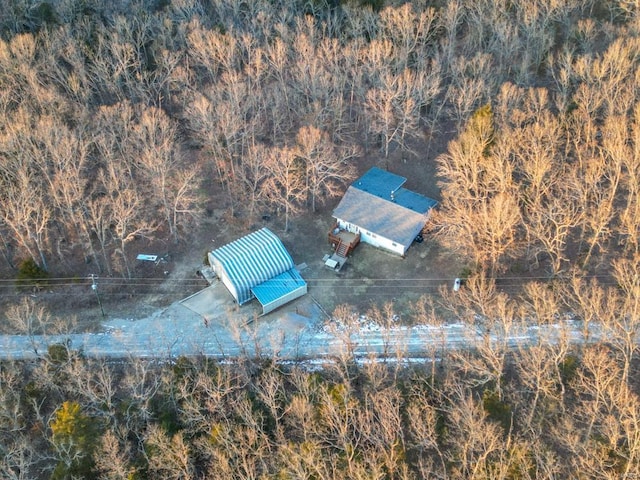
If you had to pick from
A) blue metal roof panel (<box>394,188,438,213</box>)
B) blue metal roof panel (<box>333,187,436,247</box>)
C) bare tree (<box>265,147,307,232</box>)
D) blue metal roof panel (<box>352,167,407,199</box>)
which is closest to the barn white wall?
bare tree (<box>265,147,307,232</box>)

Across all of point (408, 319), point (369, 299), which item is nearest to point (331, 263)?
point (369, 299)

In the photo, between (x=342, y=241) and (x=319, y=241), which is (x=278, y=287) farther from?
(x=342, y=241)

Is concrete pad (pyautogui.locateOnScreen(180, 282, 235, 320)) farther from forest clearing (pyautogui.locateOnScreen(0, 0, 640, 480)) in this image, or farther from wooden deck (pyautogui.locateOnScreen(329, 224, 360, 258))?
wooden deck (pyautogui.locateOnScreen(329, 224, 360, 258))

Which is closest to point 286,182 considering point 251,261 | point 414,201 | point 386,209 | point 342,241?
point 342,241

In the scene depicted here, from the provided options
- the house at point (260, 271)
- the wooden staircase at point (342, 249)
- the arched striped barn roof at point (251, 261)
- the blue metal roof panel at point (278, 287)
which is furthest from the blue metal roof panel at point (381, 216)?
the blue metal roof panel at point (278, 287)

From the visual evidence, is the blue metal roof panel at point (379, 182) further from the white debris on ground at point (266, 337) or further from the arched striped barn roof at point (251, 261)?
the white debris on ground at point (266, 337)
